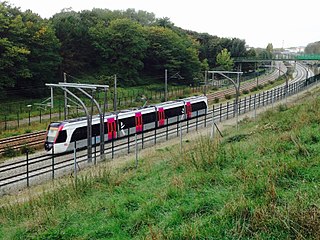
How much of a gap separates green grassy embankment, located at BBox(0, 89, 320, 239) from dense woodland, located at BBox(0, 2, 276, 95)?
33.0 metres

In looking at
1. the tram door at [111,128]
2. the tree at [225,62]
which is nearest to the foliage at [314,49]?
the tree at [225,62]

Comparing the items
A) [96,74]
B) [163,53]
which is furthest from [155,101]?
[163,53]

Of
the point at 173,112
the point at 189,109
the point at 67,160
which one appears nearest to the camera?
the point at 67,160

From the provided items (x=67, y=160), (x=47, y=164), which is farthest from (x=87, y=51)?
(x=67, y=160)

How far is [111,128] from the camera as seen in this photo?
24859mm

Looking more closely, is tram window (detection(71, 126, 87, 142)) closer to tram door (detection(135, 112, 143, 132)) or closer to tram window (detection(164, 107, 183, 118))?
tram door (detection(135, 112, 143, 132))

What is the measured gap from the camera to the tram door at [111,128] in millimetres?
24703

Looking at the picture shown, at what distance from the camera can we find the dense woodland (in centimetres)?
4088

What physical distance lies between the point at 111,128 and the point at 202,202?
1849 centimetres

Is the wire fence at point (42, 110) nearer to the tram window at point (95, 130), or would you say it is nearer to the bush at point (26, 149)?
the tram window at point (95, 130)

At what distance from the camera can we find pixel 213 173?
8.62m

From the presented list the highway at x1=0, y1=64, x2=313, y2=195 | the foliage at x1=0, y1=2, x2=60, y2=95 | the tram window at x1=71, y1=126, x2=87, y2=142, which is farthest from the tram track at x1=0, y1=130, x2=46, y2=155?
the foliage at x1=0, y1=2, x2=60, y2=95

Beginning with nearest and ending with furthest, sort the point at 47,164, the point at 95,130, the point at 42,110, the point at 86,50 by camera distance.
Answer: the point at 47,164 → the point at 95,130 → the point at 42,110 → the point at 86,50

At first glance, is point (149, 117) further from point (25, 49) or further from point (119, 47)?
point (119, 47)
